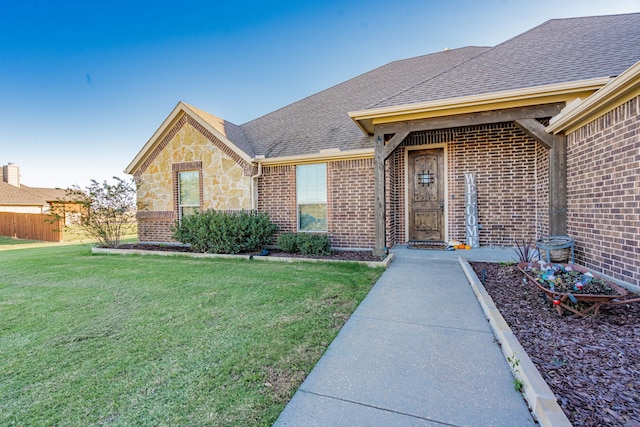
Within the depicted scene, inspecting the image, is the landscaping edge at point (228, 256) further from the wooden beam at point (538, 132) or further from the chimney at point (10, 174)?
the chimney at point (10, 174)

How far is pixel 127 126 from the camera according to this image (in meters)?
16.1

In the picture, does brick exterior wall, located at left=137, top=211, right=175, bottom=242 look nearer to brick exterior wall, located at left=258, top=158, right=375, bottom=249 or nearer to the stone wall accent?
the stone wall accent

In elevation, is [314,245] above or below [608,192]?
below

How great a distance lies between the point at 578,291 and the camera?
126 inches

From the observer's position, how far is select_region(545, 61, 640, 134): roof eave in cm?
331

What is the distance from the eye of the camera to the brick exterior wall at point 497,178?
23.0ft

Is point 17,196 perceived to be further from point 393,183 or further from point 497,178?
point 497,178

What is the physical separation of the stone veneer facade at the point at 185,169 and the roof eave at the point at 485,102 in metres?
4.16

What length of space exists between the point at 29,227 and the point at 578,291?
79.9 ft

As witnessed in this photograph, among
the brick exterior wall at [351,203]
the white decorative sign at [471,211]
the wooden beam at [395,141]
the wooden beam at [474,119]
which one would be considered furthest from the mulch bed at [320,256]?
the wooden beam at [474,119]

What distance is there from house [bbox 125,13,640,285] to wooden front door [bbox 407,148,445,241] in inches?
1.4

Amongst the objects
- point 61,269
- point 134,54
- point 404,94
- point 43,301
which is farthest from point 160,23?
point 43,301

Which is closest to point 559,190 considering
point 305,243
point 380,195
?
point 380,195

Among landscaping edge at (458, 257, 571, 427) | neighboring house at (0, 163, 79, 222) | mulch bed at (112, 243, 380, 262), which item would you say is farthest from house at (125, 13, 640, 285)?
neighboring house at (0, 163, 79, 222)
